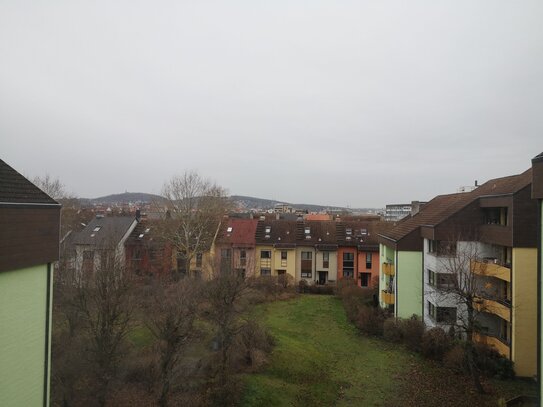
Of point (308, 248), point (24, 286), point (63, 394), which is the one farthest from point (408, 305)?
point (24, 286)

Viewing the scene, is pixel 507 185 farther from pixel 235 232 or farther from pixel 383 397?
pixel 235 232

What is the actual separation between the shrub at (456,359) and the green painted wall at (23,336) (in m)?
16.6

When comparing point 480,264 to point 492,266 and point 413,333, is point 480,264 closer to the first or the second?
point 492,266

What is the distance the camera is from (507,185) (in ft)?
69.3

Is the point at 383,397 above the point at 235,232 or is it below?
below

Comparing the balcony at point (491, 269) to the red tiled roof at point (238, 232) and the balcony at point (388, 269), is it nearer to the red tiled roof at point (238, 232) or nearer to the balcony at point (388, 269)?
the balcony at point (388, 269)

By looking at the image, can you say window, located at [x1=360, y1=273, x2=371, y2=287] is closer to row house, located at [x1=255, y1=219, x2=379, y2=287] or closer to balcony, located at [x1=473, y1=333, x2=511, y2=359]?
row house, located at [x1=255, y1=219, x2=379, y2=287]

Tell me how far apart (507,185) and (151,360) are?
66.8 feet

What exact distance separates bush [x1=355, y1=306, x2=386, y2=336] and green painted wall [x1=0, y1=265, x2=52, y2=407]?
18759 mm

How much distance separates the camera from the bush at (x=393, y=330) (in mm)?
21812

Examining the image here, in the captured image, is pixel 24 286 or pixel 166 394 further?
pixel 166 394

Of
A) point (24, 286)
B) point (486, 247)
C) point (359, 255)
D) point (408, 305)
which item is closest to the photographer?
point (24, 286)

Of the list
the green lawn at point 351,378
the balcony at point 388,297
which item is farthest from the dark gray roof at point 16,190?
the balcony at point 388,297

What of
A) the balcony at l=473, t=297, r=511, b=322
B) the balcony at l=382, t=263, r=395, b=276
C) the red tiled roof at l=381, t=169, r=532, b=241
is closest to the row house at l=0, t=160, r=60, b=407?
the balcony at l=473, t=297, r=511, b=322
